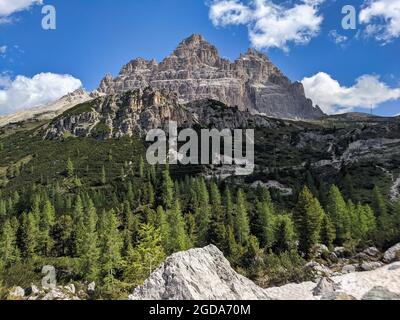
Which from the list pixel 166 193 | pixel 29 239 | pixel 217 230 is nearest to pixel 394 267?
pixel 217 230

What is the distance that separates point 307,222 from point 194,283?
1835 inches

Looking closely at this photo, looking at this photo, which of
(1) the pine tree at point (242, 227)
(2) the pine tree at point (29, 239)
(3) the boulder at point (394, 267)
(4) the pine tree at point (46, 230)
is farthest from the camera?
(4) the pine tree at point (46, 230)

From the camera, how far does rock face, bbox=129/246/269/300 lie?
25547mm

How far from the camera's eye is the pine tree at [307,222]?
2623 inches

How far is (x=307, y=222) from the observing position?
68.4 metres

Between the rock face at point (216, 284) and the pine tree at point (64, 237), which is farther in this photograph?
the pine tree at point (64, 237)

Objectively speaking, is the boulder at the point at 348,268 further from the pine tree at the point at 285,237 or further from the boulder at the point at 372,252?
the pine tree at the point at 285,237

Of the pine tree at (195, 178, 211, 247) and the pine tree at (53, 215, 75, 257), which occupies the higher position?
the pine tree at (195, 178, 211, 247)

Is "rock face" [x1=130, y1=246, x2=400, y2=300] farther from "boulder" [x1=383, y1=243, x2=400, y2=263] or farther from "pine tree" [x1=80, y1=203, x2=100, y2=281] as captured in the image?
"pine tree" [x1=80, y1=203, x2=100, y2=281]

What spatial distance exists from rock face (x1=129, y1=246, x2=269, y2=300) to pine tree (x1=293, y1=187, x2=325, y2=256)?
129ft

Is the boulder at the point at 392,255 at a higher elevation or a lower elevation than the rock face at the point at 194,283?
lower

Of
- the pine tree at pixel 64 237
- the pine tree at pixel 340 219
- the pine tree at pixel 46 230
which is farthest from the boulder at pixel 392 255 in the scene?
the pine tree at pixel 46 230

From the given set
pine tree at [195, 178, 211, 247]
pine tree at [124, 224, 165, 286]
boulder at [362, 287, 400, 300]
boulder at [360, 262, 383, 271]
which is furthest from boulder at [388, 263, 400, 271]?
pine tree at [195, 178, 211, 247]
